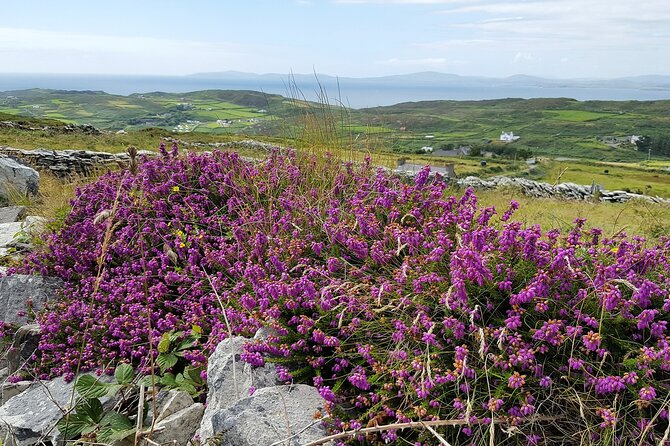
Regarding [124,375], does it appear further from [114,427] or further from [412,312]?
[412,312]

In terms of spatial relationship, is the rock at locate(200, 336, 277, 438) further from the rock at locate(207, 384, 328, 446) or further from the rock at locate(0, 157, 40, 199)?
the rock at locate(0, 157, 40, 199)

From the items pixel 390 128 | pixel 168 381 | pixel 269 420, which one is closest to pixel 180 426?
pixel 168 381

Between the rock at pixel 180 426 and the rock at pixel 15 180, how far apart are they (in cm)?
971

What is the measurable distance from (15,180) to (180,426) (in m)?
10.8

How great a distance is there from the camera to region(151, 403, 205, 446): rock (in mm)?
2865

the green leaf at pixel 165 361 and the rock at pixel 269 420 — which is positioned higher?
the rock at pixel 269 420

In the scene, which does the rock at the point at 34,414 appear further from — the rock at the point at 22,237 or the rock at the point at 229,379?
the rock at the point at 22,237

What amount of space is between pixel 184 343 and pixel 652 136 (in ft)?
531

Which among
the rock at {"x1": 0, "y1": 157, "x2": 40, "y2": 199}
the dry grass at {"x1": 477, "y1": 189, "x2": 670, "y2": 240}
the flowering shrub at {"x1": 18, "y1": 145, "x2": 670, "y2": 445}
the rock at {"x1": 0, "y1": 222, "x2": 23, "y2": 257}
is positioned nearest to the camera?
the flowering shrub at {"x1": 18, "y1": 145, "x2": 670, "y2": 445}

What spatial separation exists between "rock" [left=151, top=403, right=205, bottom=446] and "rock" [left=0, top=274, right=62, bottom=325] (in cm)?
225

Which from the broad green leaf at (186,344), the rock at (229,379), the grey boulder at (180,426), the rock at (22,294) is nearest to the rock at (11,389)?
the rock at (22,294)

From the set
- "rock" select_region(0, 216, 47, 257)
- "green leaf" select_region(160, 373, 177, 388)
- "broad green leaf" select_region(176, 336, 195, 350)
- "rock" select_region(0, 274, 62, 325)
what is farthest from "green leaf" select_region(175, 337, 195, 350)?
"rock" select_region(0, 216, 47, 257)

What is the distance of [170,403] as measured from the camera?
3.07m

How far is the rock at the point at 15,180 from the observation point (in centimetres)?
1104
